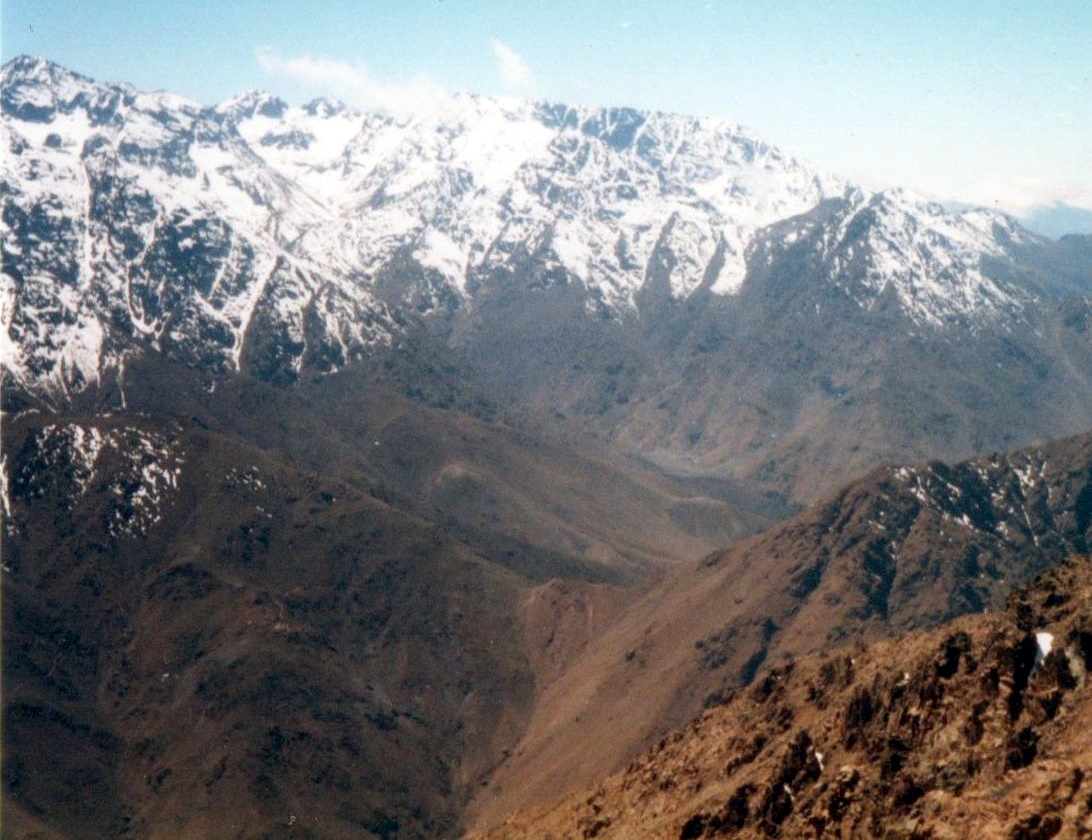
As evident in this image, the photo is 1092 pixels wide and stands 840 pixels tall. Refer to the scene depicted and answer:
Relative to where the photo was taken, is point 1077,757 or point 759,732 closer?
point 1077,757

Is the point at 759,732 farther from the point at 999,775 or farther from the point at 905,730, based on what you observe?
the point at 999,775

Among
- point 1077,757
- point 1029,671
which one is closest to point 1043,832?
point 1077,757

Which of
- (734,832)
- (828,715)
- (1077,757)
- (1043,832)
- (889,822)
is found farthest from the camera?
(828,715)

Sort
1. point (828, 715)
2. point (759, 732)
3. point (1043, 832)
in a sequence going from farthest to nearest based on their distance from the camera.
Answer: point (759, 732) < point (828, 715) < point (1043, 832)

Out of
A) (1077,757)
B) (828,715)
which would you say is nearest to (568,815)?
(828,715)

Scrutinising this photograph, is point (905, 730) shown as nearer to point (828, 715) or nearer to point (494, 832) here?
point (828, 715)

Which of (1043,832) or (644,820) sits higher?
(1043,832)
